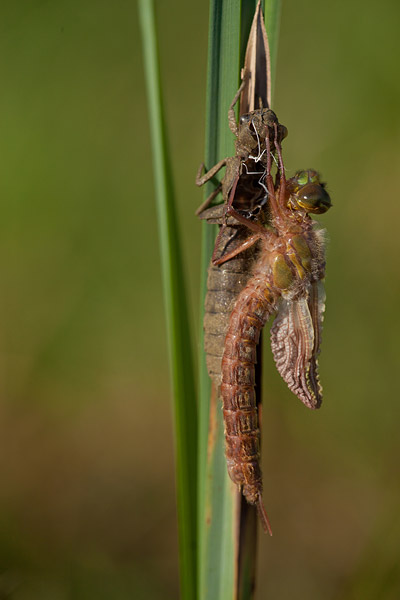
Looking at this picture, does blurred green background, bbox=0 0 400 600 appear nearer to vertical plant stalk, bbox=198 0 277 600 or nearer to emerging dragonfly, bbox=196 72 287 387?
emerging dragonfly, bbox=196 72 287 387

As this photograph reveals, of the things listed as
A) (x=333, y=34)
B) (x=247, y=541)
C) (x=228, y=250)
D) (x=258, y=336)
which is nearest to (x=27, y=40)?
(x=333, y=34)

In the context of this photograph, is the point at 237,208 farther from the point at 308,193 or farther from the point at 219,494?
the point at 219,494

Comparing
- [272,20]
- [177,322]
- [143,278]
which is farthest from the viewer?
[143,278]

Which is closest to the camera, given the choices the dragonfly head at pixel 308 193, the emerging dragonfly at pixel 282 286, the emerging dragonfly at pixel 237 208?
the emerging dragonfly at pixel 237 208

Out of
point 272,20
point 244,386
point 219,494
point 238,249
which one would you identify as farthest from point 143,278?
point 272,20

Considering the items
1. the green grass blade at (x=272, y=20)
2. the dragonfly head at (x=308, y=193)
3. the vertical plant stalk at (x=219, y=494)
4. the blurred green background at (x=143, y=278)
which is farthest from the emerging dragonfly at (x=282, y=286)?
the blurred green background at (x=143, y=278)

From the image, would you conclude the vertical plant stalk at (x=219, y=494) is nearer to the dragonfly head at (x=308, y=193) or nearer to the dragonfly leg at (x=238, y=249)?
the dragonfly leg at (x=238, y=249)

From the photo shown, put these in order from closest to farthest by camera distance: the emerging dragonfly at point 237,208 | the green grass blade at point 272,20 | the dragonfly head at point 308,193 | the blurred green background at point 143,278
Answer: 1. the green grass blade at point 272,20
2. the emerging dragonfly at point 237,208
3. the dragonfly head at point 308,193
4. the blurred green background at point 143,278
